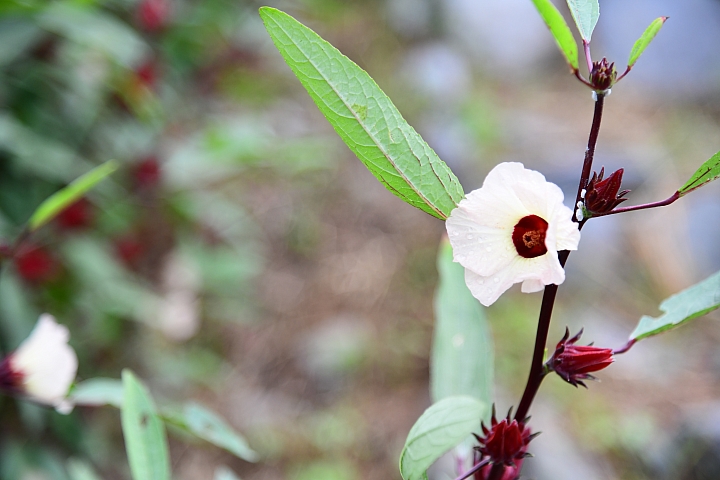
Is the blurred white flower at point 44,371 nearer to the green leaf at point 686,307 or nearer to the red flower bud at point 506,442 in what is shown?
the red flower bud at point 506,442

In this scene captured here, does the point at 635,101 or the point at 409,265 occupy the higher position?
the point at 635,101

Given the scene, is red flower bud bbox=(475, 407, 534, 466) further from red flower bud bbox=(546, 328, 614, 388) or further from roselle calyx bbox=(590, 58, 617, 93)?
roselle calyx bbox=(590, 58, 617, 93)

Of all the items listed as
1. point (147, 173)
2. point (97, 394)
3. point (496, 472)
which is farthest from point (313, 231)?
point (496, 472)

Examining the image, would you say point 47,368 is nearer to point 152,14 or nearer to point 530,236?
point 530,236

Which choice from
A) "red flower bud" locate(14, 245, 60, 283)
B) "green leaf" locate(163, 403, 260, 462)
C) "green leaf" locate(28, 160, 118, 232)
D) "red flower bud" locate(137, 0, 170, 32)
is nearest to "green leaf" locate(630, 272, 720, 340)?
"green leaf" locate(163, 403, 260, 462)

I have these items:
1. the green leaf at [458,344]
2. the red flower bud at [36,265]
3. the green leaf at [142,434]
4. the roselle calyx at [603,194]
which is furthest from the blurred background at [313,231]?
the roselle calyx at [603,194]

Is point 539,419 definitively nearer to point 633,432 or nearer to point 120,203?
point 633,432

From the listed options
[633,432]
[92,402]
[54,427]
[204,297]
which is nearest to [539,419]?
[633,432]
